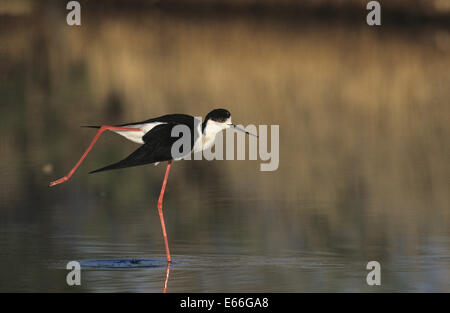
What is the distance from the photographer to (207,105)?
17.8 meters

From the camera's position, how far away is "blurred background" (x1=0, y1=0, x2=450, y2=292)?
8.72 metres

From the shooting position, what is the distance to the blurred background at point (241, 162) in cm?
872

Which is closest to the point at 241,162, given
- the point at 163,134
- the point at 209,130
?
the point at 209,130

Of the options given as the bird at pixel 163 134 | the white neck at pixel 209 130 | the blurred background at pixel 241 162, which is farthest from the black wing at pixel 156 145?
the blurred background at pixel 241 162

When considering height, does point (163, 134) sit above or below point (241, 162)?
below

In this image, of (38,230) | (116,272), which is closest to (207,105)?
(38,230)

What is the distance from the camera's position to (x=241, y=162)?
13.9 m

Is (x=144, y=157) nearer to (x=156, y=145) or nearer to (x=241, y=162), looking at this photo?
(x=156, y=145)

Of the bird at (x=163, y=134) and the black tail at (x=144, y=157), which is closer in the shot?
the black tail at (x=144, y=157)

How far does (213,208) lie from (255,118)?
230 inches

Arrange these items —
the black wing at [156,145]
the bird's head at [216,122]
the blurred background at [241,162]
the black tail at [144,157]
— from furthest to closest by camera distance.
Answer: the bird's head at [216,122], the black wing at [156,145], the black tail at [144,157], the blurred background at [241,162]

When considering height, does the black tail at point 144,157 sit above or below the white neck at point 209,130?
below

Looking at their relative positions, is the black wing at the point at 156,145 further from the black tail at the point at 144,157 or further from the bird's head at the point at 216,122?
the bird's head at the point at 216,122

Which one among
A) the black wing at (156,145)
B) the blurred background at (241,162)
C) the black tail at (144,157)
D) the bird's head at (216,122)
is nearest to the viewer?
the blurred background at (241,162)
